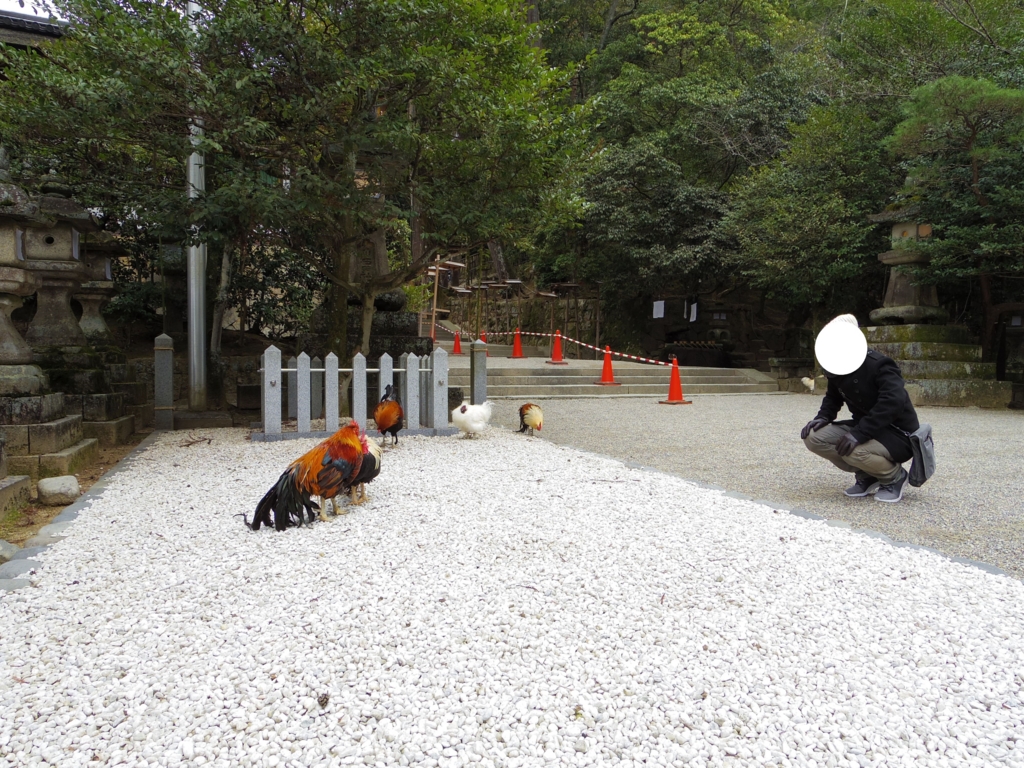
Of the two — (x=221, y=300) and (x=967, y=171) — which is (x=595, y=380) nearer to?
(x=967, y=171)

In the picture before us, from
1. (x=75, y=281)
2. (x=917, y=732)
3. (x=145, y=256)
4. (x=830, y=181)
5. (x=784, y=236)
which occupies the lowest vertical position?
(x=917, y=732)

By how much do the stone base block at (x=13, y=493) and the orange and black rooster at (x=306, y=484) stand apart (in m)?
1.50

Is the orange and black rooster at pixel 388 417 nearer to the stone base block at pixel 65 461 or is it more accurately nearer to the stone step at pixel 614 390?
the stone base block at pixel 65 461

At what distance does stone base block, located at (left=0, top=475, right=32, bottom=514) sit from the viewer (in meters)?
3.86

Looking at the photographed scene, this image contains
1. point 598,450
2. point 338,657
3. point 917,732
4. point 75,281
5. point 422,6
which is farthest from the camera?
point 598,450

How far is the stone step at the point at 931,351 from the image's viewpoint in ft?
37.3

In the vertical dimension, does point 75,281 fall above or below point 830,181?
below

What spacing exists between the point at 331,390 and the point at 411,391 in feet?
A: 2.50

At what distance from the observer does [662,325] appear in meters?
20.7

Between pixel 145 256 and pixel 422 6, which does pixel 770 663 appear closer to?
pixel 422 6

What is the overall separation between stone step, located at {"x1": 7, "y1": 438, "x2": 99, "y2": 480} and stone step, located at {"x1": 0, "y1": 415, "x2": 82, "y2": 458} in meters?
0.04

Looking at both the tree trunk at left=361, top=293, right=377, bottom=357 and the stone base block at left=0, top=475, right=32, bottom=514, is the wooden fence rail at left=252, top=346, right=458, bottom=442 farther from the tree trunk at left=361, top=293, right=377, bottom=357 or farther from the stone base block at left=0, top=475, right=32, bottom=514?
the stone base block at left=0, top=475, right=32, bottom=514

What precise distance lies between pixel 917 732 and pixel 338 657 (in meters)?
1.65

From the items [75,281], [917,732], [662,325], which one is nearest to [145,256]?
[75,281]
